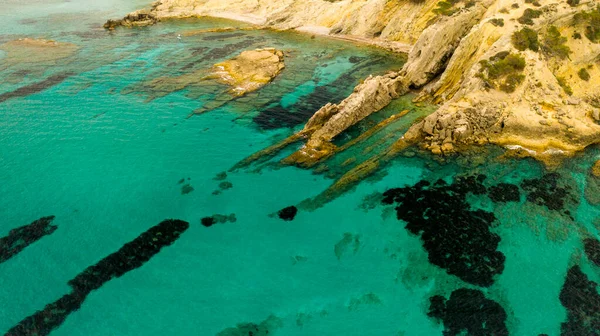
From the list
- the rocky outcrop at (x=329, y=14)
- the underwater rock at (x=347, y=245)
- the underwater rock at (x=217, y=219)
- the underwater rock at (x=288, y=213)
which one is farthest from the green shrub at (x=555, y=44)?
the underwater rock at (x=217, y=219)

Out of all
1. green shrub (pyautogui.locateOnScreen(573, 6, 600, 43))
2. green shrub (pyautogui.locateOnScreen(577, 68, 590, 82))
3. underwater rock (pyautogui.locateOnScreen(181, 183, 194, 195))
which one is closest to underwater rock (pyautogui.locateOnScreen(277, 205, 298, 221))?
underwater rock (pyautogui.locateOnScreen(181, 183, 194, 195))

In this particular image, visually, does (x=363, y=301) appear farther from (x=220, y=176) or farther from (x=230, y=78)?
(x=230, y=78)

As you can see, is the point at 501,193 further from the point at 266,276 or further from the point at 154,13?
the point at 154,13

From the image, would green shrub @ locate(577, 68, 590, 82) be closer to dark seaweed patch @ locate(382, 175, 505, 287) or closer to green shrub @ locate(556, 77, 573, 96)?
green shrub @ locate(556, 77, 573, 96)

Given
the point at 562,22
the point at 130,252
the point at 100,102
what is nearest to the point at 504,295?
the point at 130,252

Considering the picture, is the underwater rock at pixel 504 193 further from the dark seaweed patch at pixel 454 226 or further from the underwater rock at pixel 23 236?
the underwater rock at pixel 23 236

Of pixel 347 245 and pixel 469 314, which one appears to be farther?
pixel 347 245

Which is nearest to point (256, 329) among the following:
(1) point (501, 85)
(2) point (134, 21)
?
(1) point (501, 85)
